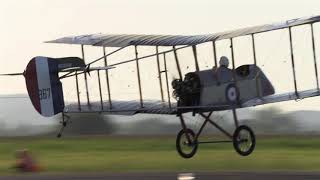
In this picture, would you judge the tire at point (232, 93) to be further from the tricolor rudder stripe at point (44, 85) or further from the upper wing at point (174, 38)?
the tricolor rudder stripe at point (44, 85)

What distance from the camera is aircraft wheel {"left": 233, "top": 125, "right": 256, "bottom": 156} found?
28.4 metres

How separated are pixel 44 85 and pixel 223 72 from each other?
20.2 ft

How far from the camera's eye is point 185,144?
29219mm

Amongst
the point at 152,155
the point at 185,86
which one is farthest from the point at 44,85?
the point at 152,155

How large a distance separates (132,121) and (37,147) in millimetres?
23155

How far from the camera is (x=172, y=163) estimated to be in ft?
149

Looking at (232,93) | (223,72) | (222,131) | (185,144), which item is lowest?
(185,144)

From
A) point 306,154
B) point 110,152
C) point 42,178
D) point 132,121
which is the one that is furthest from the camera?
point 132,121

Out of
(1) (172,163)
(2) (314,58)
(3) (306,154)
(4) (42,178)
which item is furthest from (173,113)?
(3) (306,154)

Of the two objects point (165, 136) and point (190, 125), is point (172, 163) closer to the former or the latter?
point (190, 125)

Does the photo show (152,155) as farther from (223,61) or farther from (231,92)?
(223,61)

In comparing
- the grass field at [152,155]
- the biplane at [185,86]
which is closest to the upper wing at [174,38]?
the biplane at [185,86]

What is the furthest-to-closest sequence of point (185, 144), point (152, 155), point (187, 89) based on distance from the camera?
point (152, 155), point (185, 144), point (187, 89)

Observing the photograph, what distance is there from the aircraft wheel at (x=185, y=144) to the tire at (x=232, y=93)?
7.66 ft
